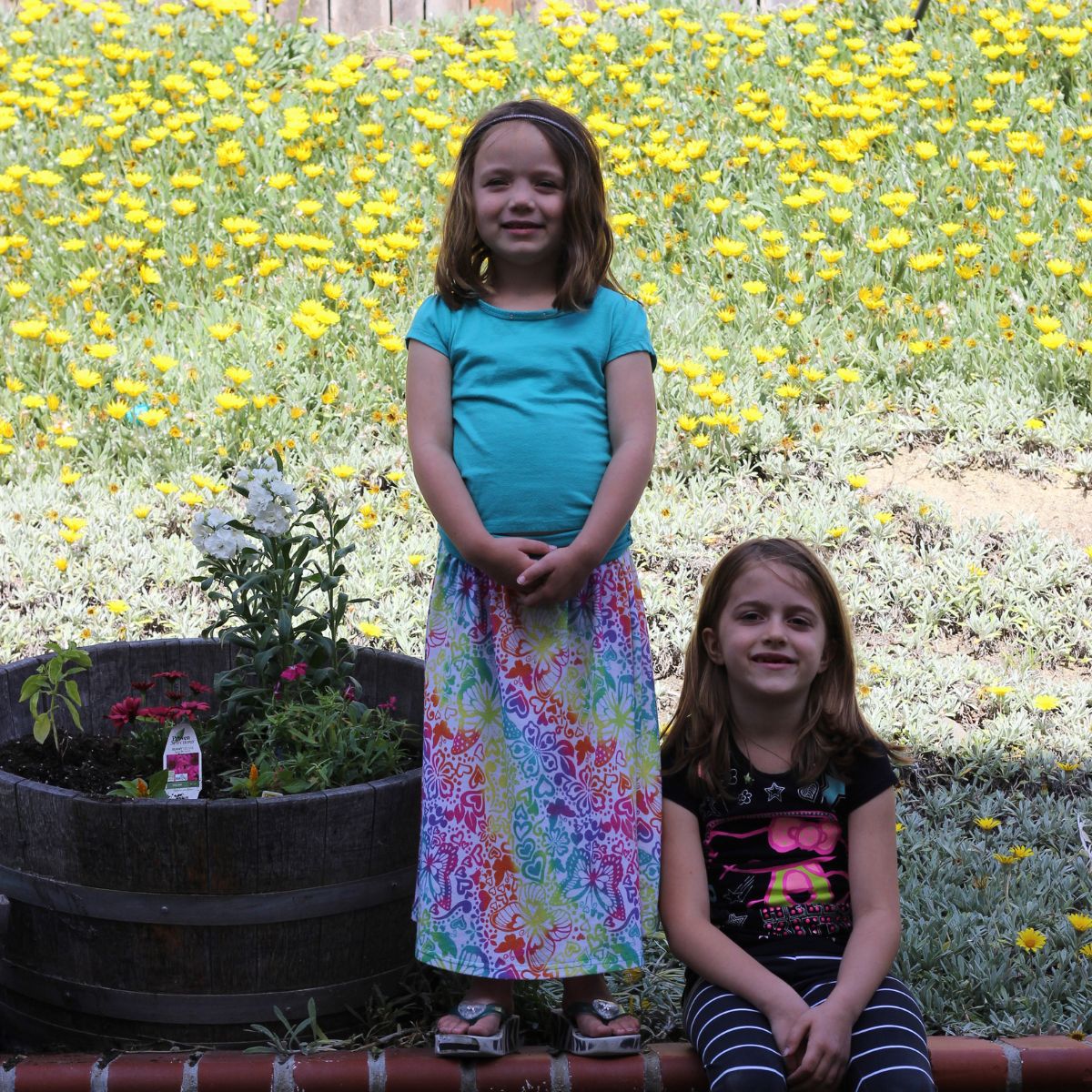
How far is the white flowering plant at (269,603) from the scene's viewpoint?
2.51 meters

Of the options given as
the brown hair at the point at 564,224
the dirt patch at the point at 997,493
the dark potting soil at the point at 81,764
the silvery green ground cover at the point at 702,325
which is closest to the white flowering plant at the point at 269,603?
the dark potting soil at the point at 81,764

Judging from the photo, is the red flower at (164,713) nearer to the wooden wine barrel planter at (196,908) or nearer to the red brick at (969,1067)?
the wooden wine barrel planter at (196,908)

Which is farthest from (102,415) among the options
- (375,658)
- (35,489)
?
(375,658)

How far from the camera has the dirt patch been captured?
13.5 ft

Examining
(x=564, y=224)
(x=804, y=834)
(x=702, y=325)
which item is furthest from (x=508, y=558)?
(x=702, y=325)

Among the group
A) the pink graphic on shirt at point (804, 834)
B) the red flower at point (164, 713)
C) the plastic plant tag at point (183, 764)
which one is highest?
the red flower at point (164, 713)

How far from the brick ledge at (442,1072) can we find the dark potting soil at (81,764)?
43 centimetres

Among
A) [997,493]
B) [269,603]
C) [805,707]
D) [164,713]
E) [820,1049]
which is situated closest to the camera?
[820,1049]

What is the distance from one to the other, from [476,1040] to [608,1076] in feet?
0.63

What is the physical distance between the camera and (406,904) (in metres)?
2.35

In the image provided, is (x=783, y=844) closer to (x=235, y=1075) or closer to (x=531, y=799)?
(x=531, y=799)

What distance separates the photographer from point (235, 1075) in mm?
2143

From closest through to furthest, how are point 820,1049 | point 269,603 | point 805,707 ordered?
1. point 820,1049
2. point 805,707
3. point 269,603

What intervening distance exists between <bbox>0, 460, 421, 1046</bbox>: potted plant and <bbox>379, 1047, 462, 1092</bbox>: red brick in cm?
18
